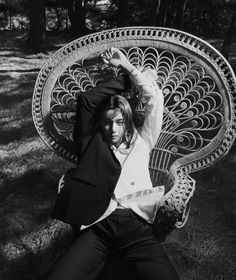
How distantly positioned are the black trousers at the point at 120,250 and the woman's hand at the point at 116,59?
88cm

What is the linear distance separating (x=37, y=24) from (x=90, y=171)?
778 centimetres

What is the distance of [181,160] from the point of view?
2.70 metres

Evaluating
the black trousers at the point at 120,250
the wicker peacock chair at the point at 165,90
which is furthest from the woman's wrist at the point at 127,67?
the black trousers at the point at 120,250

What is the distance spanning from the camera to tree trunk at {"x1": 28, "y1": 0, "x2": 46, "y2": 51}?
9.15 meters

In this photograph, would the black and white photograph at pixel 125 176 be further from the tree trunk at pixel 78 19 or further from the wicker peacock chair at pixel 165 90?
the tree trunk at pixel 78 19

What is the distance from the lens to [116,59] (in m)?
2.59

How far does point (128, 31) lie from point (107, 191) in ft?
3.62

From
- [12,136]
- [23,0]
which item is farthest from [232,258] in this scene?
[23,0]

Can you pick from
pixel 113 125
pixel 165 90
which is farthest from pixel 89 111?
pixel 165 90

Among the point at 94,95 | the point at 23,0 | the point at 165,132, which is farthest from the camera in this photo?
the point at 23,0

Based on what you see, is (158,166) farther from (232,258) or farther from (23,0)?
(23,0)

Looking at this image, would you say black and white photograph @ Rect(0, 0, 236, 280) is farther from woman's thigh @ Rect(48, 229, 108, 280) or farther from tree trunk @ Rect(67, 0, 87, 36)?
tree trunk @ Rect(67, 0, 87, 36)

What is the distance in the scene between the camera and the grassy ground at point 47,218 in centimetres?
280

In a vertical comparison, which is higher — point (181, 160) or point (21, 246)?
point (181, 160)
